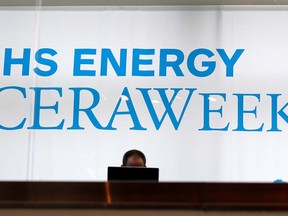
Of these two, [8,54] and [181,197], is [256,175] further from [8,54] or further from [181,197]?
[181,197]

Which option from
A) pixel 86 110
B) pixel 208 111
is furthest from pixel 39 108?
pixel 208 111

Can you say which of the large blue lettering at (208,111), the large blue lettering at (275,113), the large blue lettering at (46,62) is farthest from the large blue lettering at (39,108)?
the large blue lettering at (275,113)

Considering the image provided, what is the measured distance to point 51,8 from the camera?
17.5 ft

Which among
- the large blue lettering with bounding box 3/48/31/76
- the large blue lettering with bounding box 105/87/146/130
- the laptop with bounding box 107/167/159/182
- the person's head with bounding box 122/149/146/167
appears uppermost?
the large blue lettering with bounding box 3/48/31/76

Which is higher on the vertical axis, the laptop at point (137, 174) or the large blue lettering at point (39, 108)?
the large blue lettering at point (39, 108)

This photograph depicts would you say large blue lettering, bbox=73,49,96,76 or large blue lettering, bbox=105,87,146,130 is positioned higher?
large blue lettering, bbox=73,49,96,76

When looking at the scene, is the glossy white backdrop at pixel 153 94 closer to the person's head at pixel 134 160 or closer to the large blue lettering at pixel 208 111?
the large blue lettering at pixel 208 111

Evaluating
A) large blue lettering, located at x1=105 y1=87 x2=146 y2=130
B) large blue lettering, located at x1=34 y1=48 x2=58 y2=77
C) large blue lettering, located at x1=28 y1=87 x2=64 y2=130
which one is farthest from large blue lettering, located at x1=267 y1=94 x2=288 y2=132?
large blue lettering, located at x1=34 y1=48 x2=58 y2=77

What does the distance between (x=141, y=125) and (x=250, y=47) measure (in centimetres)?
118

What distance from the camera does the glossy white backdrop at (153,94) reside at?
502 cm

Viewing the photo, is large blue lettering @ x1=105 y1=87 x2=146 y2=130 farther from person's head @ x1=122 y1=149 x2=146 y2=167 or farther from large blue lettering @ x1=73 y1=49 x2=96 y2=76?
person's head @ x1=122 y1=149 x2=146 y2=167

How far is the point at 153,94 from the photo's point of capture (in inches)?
203

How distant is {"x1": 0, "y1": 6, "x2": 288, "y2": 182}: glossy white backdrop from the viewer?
16.5 feet

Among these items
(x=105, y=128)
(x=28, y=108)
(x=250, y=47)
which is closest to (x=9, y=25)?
(x=28, y=108)
